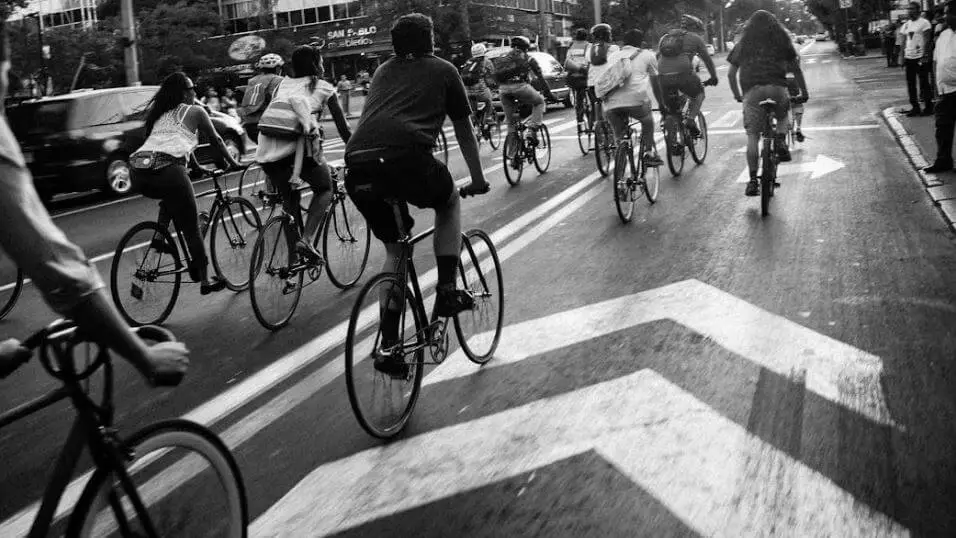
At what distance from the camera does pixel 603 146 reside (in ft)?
43.5

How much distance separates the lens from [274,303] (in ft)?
22.2

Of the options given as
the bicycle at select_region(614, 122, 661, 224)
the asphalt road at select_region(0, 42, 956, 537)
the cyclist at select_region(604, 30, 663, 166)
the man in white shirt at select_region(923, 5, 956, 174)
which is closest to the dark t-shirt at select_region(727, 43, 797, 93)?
the cyclist at select_region(604, 30, 663, 166)

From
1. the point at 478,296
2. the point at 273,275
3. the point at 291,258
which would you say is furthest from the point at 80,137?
the point at 478,296

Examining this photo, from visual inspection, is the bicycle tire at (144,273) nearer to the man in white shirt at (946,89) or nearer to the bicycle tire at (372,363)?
the bicycle tire at (372,363)

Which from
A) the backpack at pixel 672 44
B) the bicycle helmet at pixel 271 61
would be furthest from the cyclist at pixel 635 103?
the bicycle helmet at pixel 271 61

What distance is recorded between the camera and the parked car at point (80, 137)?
49.8ft

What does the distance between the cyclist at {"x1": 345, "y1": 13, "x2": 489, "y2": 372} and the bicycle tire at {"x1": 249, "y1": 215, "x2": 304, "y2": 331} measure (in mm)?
1941

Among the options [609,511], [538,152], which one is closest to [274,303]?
[609,511]

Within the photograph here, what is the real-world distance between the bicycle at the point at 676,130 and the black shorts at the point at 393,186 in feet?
25.2

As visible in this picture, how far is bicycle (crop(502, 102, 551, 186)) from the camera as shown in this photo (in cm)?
1341

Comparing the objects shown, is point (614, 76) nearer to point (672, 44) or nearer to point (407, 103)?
point (672, 44)

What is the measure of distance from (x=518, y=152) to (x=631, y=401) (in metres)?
9.09

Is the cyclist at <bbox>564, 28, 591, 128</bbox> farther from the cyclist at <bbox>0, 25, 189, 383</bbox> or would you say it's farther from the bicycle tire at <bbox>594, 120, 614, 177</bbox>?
the cyclist at <bbox>0, 25, 189, 383</bbox>

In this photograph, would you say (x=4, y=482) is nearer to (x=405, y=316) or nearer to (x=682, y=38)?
(x=405, y=316)
